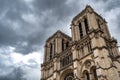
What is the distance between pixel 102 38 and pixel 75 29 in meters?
7.76

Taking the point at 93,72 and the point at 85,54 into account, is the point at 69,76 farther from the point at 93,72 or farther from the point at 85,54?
the point at 93,72

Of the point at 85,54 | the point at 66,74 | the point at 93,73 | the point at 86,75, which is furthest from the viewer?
the point at 66,74

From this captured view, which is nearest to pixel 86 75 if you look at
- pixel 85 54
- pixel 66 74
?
pixel 85 54

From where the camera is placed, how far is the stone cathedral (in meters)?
27.2

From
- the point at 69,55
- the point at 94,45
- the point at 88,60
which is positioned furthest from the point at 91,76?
the point at 69,55

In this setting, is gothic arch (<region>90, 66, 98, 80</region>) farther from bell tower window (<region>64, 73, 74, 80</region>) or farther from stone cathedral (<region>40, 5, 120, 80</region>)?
bell tower window (<region>64, 73, 74, 80</region>)

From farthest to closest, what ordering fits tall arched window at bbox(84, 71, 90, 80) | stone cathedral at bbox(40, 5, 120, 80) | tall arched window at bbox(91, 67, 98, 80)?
tall arched window at bbox(84, 71, 90, 80) < tall arched window at bbox(91, 67, 98, 80) < stone cathedral at bbox(40, 5, 120, 80)

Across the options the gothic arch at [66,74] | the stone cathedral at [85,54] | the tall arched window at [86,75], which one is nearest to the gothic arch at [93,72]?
the stone cathedral at [85,54]

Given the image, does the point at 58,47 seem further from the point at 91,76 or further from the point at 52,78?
the point at 91,76

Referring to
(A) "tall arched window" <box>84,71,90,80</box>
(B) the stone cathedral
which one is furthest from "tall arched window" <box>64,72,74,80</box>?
(A) "tall arched window" <box>84,71,90,80</box>

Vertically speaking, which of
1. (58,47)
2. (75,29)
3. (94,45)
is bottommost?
(94,45)

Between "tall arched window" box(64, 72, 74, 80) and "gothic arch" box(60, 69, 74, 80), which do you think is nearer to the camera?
"tall arched window" box(64, 72, 74, 80)

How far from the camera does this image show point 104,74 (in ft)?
84.4

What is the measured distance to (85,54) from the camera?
30.8 metres
